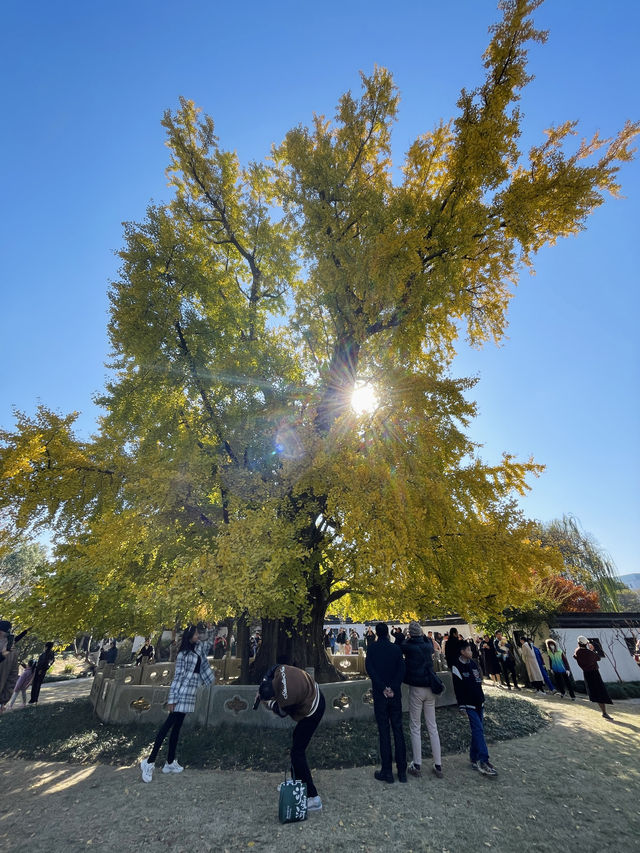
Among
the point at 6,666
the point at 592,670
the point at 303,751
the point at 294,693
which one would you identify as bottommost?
the point at 303,751

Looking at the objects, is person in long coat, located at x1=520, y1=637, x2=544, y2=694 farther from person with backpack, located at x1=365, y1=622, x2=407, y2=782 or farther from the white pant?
person with backpack, located at x1=365, y1=622, x2=407, y2=782

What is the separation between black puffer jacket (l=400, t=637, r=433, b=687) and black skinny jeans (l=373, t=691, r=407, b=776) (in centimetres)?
40

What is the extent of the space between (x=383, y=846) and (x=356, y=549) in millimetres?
4674

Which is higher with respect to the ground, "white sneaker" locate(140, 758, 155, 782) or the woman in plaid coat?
the woman in plaid coat

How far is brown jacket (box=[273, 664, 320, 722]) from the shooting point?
13.9 feet

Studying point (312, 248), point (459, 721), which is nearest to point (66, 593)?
point (459, 721)

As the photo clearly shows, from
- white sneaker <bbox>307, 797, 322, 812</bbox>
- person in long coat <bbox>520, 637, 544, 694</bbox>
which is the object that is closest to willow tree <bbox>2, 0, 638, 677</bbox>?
white sneaker <bbox>307, 797, 322, 812</bbox>

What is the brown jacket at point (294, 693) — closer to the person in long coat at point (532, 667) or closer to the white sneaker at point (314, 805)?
the white sneaker at point (314, 805)

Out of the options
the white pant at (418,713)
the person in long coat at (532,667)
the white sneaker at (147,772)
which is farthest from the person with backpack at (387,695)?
the person in long coat at (532,667)

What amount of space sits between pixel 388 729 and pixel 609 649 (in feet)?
56.7

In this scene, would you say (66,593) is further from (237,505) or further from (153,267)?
(153,267)

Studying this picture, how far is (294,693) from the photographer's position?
425 cm

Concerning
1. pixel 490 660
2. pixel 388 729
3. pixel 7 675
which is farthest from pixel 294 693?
pixel 490 660

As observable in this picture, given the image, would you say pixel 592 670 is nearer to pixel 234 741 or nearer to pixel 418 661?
pixel 418 661
